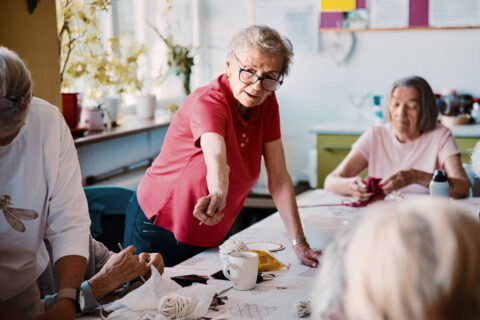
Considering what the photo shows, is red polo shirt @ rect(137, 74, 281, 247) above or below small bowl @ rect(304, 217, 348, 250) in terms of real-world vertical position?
above

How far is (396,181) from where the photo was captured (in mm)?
2871

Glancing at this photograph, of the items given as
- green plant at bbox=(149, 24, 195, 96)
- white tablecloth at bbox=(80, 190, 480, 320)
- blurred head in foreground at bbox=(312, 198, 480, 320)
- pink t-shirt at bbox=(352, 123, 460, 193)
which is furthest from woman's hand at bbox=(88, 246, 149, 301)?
green plant at bbox=(149, 24, 195, 96)

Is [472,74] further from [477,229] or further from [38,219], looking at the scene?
[477,229]

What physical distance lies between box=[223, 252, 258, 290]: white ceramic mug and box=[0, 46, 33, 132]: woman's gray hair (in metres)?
0.70

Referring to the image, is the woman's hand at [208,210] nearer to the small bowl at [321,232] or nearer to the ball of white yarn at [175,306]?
the ball of white yarn at [175,306]

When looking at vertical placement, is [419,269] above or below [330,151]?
above

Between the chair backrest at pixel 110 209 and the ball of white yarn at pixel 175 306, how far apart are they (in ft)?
3.42

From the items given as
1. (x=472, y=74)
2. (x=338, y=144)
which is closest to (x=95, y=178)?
(x=338, y=144)

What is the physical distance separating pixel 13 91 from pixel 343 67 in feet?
13.3

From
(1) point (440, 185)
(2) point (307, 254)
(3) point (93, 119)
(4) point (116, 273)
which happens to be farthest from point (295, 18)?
(4) point (116, 273)

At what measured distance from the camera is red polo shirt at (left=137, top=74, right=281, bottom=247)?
6.97ft

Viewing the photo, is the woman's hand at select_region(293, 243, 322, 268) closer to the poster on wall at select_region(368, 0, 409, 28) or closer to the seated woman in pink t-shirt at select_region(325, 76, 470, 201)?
the seated woman in pink t-shirt at select_region(325, 76, 470, 201)

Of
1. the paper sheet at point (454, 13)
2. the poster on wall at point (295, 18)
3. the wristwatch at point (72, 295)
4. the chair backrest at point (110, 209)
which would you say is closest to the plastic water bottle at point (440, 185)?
the chair backrest at point (110, 209)

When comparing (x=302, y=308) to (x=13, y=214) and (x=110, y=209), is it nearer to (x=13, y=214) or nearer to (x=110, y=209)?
(x=13, y=214)
